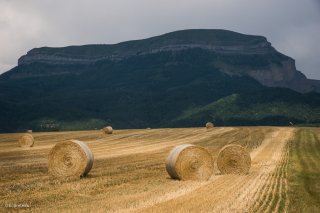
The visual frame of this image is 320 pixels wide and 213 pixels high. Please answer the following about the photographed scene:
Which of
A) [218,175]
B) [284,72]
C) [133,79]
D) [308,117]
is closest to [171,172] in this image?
[218,175]

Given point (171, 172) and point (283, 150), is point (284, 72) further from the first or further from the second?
point (171, 172)

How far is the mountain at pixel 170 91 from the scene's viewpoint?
99750 mm

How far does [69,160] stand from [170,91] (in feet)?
380

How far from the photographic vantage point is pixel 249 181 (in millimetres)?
21359

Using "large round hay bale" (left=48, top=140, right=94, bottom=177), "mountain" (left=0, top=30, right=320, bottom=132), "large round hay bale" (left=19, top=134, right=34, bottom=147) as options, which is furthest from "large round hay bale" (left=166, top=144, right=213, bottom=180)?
"mountain" (left=0, top=30, right=320, bottom=132)

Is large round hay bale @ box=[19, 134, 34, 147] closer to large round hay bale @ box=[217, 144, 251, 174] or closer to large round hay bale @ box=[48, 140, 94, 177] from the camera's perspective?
large round hay bale @ box=[48, 140, 94, 177]

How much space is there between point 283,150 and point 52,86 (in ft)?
472

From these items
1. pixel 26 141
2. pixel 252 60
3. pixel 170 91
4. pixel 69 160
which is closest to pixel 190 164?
pixel 69 160

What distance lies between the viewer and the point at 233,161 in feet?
81.2

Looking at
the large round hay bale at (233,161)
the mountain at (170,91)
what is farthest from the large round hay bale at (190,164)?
the mountain at (170,91)

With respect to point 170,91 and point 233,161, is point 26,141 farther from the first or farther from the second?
point 170,91

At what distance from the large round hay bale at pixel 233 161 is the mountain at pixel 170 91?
6710 centimetres

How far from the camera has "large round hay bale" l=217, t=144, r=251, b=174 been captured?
2445cm

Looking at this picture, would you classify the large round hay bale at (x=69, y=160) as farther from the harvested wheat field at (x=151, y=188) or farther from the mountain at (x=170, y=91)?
the mountain at (x=170, y=91)
